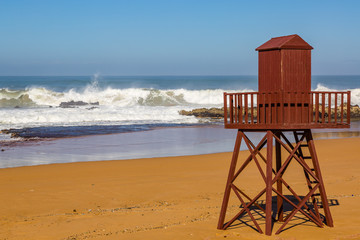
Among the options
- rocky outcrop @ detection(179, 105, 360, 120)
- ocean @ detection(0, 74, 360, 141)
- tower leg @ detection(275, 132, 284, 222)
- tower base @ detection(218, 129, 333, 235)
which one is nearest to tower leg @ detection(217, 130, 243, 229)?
tower base @ detection(218, 129, 333, 235)

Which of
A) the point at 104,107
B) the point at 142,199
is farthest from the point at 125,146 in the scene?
the point at 104,107

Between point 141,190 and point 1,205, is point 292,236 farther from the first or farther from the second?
point 1,205

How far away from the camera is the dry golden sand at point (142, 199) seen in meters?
10.9

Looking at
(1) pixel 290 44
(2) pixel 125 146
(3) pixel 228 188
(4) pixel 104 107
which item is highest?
(1) pixel 290 44

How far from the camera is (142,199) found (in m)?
13.9

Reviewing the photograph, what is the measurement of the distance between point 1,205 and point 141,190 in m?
3.71

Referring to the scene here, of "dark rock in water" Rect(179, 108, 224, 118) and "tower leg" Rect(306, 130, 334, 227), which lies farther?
"dark rock in water" Rect(179, 108, 224, 118)

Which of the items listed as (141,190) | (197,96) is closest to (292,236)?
(141,190)

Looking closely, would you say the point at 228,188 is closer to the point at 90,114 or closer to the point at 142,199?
the point at 142,199

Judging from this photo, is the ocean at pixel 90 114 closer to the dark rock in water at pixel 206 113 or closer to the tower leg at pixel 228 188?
the dark rock in water at pixel 206 113

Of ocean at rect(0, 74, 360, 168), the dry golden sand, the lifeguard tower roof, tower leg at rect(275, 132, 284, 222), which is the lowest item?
ocean at rect(0, 74, 360, 168)

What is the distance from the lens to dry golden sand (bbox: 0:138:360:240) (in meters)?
10.9

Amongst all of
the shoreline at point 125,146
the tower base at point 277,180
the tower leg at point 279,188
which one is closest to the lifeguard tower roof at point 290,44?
the tower base at point 277,180

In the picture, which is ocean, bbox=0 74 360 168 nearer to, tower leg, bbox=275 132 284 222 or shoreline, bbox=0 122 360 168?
shoreline, bbox=0 122 360 168
